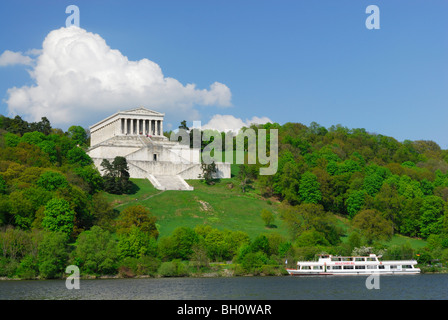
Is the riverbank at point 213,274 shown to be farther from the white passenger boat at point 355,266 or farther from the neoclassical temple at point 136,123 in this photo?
the neoclassical temple at point 136,123

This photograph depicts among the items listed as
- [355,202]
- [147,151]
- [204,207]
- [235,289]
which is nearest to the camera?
[235,289]

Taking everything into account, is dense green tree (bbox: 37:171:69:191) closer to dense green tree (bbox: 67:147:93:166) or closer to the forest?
the forest

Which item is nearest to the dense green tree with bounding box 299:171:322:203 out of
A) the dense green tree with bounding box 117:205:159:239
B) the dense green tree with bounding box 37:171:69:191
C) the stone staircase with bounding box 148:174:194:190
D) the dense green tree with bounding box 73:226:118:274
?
the stone staircase with bounding box 148:174:194:190

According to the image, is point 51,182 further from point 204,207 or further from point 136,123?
point 136,123

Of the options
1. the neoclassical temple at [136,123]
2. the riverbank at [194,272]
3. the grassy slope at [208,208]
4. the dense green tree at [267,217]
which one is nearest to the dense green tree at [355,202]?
the grassy slope at [208,208]

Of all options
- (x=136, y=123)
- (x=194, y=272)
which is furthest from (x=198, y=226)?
(x=136, y=123)

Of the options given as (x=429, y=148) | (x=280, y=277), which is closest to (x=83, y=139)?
(x=429, y=148)
